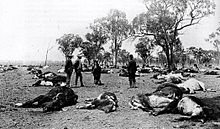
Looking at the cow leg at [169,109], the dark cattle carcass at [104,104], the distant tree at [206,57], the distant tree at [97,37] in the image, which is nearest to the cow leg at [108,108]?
the dark cattle carcass at [104,104]

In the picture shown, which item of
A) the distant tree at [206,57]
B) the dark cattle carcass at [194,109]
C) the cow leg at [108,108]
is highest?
the distant tree at [206,57]

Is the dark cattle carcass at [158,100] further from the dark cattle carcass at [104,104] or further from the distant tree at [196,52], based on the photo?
the distant tree at [196,52]

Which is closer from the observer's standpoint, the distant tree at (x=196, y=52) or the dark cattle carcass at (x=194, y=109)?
the dark cattle carcass at (x=194, y=109)

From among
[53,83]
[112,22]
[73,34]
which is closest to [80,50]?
[73,34]

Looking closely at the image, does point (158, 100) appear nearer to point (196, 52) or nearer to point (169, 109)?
point (169, 109)

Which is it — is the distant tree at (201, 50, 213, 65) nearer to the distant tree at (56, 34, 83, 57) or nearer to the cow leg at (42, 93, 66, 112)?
the distant tree at (56, 34, 83, 57)

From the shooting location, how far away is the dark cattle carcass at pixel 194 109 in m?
6.53

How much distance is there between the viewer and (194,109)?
6.75 meters

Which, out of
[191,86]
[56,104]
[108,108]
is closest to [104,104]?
[108,108]

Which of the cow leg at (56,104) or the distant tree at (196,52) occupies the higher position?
the distant tree at (196,52)

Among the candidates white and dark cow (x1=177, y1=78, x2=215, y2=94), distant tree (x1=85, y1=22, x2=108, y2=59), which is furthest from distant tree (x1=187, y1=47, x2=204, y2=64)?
white and dark cow (x1=177, y1=78, x2=215, y2=94)

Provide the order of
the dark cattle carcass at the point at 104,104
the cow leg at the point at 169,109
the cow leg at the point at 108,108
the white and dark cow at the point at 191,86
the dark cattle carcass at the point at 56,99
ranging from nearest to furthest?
1. the cow leg at the point at 169,109
2. the cow leg at the point at 108,108
3. the dark cattle carcass at the point at 104,104
4. the dark cattle carcass at the point at 56,99
5. the white and dark cow at the point at 191,86

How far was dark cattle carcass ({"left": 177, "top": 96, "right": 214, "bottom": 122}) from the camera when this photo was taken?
653cm

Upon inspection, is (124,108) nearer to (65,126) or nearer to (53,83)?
(65,126)
